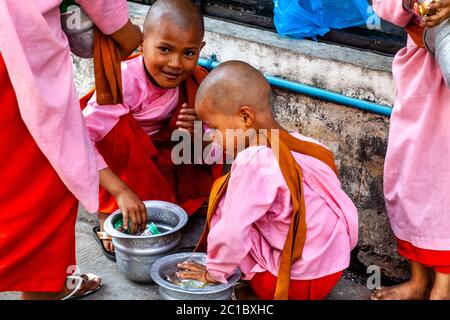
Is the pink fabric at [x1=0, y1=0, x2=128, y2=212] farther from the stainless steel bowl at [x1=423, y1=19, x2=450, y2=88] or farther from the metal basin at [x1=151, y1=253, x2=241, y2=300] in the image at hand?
the stainless steel bowl at [x1=423, y1=19, x2=450, y2=88]

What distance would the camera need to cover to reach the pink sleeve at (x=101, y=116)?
3.77m

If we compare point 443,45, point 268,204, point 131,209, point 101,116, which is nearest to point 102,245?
point 131,209

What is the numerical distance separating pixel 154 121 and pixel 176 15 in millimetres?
582

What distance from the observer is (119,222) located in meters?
3.76

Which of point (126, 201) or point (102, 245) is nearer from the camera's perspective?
point (126, 201)

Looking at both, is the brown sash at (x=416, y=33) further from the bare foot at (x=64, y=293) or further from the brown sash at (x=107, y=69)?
the bare foot at (x=64, y=293)

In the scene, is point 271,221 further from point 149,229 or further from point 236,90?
point 149,229

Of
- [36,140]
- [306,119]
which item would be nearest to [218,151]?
[306,119]

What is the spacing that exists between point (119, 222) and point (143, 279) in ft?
0.97

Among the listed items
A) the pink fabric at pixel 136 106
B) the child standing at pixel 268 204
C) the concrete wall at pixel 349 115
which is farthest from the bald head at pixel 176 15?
the child standing at pixel 268 204

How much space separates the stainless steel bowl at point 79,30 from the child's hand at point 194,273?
3.22ft

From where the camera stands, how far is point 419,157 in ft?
10.5

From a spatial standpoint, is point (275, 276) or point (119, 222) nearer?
point (275, 276)
